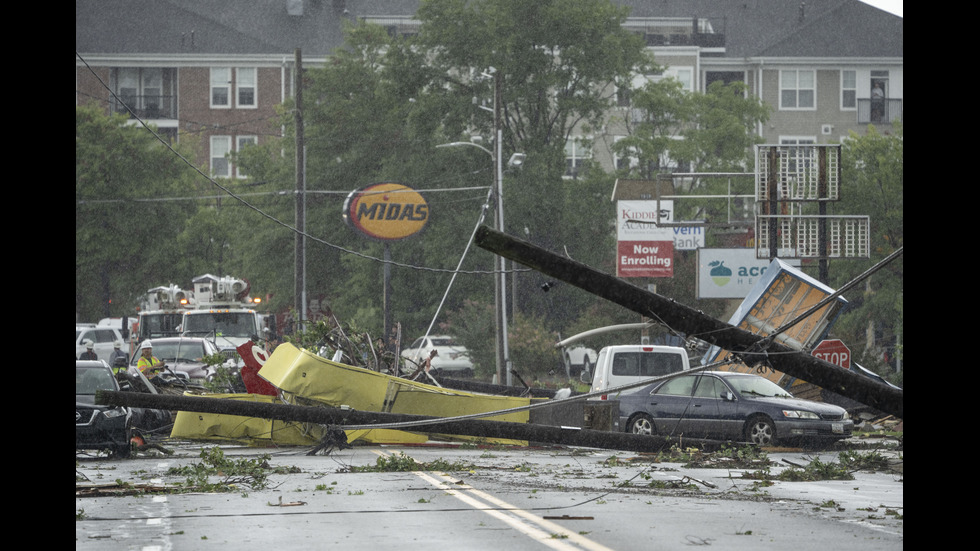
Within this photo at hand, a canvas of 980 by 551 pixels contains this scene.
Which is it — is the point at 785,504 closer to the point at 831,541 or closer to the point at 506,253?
the point at 831,541

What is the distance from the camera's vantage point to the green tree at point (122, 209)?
5447 cm

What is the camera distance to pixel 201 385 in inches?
909

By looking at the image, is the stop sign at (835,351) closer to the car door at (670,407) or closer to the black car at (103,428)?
the car door at (670,407)

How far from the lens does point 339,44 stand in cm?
7300

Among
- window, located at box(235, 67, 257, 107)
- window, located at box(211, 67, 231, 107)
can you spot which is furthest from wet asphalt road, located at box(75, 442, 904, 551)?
window, located at box(211, 67, 231, 107)

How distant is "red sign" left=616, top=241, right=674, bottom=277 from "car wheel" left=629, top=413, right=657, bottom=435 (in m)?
18.8

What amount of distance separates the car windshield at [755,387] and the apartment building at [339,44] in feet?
147

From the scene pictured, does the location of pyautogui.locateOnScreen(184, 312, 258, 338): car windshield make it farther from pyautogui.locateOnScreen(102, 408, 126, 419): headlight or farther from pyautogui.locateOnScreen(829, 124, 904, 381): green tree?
pyautogui.locateOnScreen(829, 124, 904, 381): green tree

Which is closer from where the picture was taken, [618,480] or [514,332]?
[618,480]

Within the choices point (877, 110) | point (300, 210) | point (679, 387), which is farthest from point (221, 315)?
point (877, 110)

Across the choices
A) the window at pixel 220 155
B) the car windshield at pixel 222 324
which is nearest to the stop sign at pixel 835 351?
the car windshield at pixel 222 324
